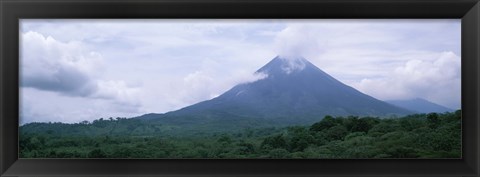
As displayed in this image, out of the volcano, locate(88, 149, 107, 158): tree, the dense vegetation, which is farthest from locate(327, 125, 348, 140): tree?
locate(88, 149, 107, 158): tree

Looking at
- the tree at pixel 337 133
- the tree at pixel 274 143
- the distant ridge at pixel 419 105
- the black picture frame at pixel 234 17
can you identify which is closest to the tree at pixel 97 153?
the black picture frame at pixel 234 17

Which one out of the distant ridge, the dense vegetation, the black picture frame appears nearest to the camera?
the black picture frame

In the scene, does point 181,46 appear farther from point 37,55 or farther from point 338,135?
point 338,135

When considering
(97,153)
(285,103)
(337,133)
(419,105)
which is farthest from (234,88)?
(419,105)

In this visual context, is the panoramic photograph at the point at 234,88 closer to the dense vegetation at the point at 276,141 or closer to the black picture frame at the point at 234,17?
the dense vegetation at the point at 276,141

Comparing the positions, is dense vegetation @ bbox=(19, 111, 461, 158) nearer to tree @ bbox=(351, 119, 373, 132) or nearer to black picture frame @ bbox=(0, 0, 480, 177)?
tree @ bbox=(351, 119, 373, 132)

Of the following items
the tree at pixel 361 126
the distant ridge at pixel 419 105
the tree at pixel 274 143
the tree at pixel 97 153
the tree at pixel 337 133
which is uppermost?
the distant ridge at pixel 419 105

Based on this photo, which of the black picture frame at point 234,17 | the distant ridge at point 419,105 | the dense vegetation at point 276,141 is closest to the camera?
the black picture frame at point 234,17
